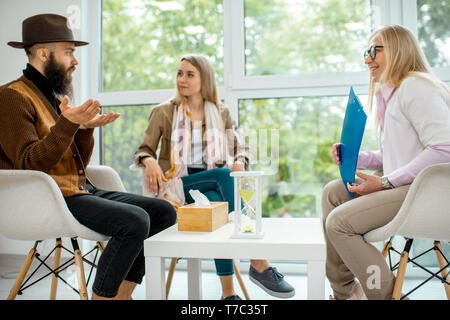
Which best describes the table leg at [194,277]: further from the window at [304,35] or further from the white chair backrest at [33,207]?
the window at [304,35]

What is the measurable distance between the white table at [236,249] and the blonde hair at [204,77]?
1123 millimetres

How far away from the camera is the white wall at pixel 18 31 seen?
284 cm

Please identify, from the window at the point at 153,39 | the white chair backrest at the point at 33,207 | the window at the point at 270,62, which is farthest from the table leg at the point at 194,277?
the window at the point at 153,39

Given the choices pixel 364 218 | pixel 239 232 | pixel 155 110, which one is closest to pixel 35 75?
pixel 155 110

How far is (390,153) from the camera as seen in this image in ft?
5.58

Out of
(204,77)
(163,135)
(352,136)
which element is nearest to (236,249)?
(352,136)

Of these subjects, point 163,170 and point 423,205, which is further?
point 163,170

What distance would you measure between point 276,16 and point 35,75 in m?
1.63

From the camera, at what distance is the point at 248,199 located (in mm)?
1317

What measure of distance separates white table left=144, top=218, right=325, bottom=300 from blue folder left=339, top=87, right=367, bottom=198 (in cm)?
37

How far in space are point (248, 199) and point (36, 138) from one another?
829mm

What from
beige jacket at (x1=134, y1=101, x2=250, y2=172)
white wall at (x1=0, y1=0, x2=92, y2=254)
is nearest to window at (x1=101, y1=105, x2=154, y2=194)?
white wall at (x1=0, y1=0, x2=92, y2=254)

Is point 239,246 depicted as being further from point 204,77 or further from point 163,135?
point 204,77

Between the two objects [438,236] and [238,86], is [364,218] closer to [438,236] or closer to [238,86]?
[438,236]
